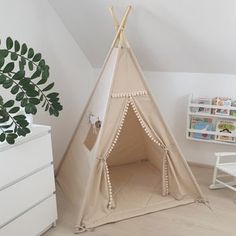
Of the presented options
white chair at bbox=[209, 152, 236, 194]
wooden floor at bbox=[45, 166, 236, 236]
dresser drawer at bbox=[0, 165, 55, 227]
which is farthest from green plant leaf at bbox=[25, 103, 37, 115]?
white chair at bbox=[209, 152, 236, 194]

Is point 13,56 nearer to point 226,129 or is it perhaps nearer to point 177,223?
point 177,223

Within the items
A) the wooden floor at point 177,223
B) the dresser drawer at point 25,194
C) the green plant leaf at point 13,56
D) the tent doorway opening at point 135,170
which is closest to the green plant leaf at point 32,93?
the green plant leaf at point 13,56

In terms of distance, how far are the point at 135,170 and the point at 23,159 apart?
66.5 inches

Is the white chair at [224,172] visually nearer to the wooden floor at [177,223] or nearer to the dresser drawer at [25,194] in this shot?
the wooden floor at [177,223]

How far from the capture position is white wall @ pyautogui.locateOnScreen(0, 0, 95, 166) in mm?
2725

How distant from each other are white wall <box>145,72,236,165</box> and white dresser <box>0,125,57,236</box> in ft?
5.93

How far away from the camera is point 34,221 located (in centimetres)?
227

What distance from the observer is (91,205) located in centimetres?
256

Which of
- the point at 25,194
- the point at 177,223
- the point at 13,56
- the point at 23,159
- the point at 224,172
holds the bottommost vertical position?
the point at 177,223

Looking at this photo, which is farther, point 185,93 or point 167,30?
point 185,93

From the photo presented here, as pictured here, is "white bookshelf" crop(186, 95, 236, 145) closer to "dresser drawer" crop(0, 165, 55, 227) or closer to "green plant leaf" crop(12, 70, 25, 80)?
"dresser drawer" crop(0, 165, 55, 227)

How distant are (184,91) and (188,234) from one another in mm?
1716

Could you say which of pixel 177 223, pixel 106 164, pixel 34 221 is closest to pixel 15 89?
pixel 34 221

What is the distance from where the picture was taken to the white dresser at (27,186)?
2.00 m
